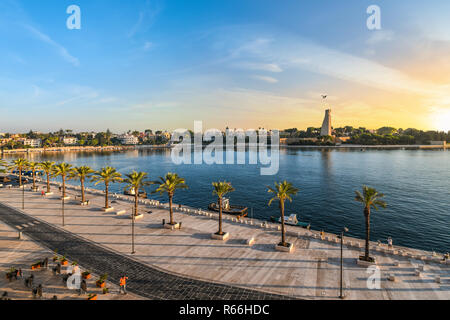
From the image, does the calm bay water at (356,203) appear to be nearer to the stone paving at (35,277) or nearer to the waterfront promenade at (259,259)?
the waterfront promenade at (259,259)

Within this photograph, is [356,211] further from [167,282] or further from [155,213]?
[167,282]

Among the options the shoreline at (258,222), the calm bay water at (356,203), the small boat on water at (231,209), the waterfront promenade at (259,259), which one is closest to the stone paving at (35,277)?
the waterfront promenade at (259,259)

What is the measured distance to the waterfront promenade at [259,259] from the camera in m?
22.6

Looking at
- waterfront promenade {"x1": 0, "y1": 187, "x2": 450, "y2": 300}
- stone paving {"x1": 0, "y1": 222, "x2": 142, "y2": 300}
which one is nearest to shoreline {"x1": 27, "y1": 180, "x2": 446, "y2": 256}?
waterfront promenade {"x1": 0, "y1": 187, "x2": 450, "y2": 300}

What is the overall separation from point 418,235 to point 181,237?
154 feet

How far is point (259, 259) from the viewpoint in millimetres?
28062

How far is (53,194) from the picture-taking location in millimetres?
60969

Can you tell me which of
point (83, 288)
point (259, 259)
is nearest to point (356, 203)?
point (259, 259)

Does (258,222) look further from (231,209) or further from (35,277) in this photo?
(35,277)

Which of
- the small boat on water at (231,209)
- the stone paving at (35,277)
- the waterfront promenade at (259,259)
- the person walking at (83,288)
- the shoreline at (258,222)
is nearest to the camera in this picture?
the stone paving at (35,277)

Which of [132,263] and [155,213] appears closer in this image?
[132,263]
